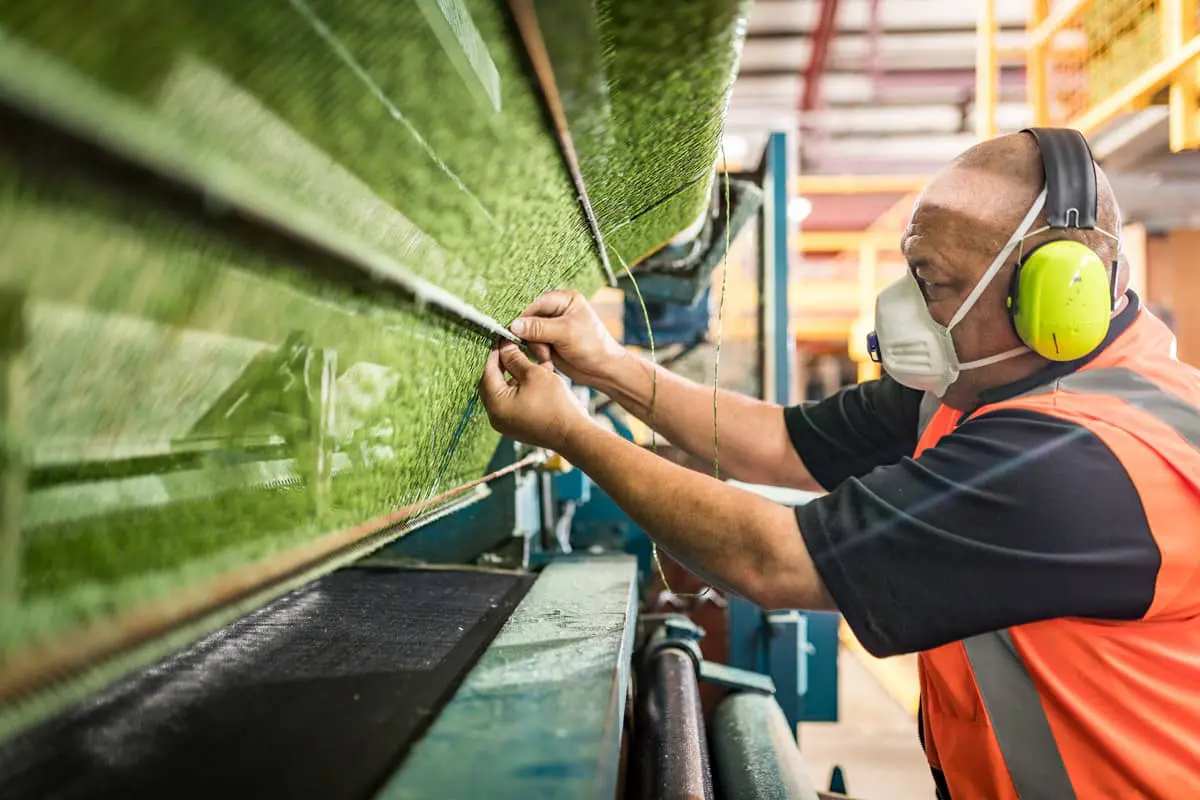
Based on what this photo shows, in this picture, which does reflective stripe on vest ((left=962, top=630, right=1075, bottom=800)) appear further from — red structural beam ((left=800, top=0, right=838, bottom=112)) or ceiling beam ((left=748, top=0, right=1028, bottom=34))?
ceiling beam ((left=748, top=0, right=1028, bottom=34))

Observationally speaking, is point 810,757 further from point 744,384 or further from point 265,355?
point 265,355

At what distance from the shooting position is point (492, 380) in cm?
93

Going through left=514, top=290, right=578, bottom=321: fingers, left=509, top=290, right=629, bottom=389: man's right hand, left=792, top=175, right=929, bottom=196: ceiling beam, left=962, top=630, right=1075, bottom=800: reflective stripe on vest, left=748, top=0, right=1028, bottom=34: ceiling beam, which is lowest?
left=962, top=630, right=1075, bottom=800: reflective stripe on vest

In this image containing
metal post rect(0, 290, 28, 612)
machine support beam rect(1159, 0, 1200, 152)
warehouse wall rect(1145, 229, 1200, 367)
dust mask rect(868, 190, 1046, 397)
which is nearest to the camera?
metal post rect(0, 290, 28, 612)

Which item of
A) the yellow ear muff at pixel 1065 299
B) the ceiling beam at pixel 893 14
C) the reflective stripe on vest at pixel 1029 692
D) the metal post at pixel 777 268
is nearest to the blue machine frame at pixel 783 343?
the metal post at pixel 777 268

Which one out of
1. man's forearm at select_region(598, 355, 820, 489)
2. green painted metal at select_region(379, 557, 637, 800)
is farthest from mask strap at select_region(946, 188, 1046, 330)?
green painted metal at select_region(379, 557, 637, 800)

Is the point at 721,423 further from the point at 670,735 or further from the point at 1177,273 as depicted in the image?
the point at 1177,273

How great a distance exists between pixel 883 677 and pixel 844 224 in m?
4.00

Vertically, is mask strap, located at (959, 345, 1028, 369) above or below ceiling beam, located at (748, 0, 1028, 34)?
below

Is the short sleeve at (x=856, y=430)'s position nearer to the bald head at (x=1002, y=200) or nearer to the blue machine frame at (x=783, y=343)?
the bald head at (x=1002, y=200)

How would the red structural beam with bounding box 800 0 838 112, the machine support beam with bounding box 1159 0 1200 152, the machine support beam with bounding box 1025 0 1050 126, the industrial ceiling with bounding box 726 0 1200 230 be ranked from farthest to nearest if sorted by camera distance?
the industrial ceiling with bounding box 726 0 1200 230 < the red structural beam with bounding box 800 0 838 112 < the machine support beam with bounding box 1025 0 1050 126 < the machine support beam with bounding box 1159 0 1200 152

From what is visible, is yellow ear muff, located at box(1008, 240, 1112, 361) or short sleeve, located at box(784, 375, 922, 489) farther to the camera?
short sleeve, located at box(784, 375, 922, 489)

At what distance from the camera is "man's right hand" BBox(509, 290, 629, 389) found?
40.8 inches

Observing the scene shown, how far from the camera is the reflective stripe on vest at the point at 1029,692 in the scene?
852 mm
